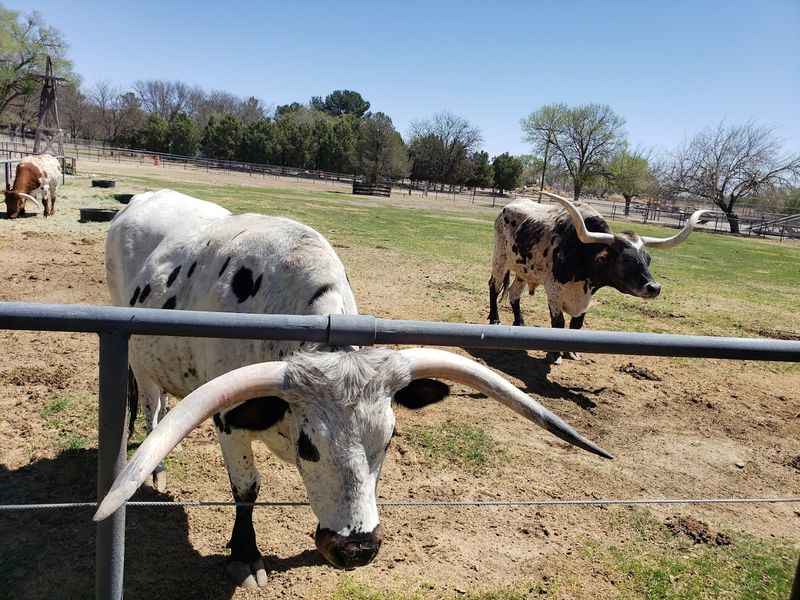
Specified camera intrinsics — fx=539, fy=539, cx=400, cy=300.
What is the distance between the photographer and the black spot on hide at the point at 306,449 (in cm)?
219

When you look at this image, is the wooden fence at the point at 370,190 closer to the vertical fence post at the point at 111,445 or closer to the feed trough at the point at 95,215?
the feed trough at the point at 95,215

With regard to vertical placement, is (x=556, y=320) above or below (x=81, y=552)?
above

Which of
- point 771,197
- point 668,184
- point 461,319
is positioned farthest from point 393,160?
point 461,319

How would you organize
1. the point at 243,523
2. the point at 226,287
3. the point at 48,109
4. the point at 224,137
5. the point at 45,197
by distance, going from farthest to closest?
the point at 224,137
the point at 48,109
the point at 45,197
the point at 226,287
the point at 243,523

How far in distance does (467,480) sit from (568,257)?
4.50m

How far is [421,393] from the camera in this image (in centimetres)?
240

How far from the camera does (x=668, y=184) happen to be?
181 ft

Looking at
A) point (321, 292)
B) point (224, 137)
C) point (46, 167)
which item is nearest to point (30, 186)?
point (46, 167)

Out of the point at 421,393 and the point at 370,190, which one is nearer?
the point at 421,393

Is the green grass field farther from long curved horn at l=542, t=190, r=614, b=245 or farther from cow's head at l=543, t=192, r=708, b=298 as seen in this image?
long curved horn at l=542, t=190, r=614, b=245

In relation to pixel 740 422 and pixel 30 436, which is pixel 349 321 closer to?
pixel 30 436

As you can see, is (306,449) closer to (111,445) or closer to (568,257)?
(111,445)

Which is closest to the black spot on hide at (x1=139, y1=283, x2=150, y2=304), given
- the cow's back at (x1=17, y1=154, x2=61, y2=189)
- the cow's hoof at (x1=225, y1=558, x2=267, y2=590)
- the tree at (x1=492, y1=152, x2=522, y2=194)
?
the cow's hoof at (x1=225, y1=558, x2=267, y2=590)

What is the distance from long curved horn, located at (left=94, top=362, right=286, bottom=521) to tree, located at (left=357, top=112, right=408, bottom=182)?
56.6 m
